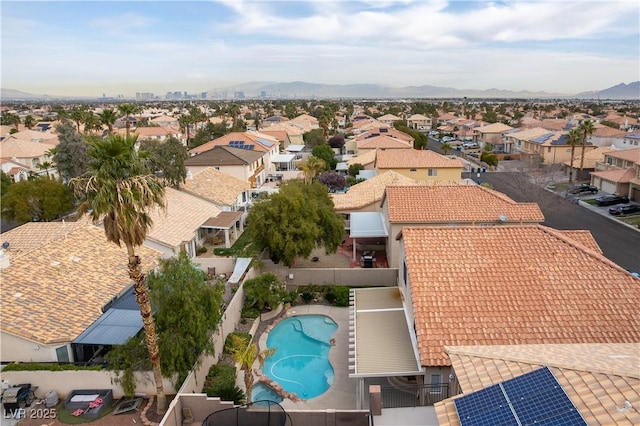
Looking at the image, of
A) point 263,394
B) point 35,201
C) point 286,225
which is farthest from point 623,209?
point 35,201

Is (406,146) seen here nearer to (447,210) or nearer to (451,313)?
(447,210)

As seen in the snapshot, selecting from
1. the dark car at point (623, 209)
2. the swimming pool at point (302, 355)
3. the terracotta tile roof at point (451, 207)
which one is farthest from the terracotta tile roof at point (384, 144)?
the swimming pool at point (302, 355)

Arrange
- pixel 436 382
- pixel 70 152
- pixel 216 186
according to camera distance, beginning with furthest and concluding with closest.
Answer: pixel 70 152
pixel 216 186
pixel 436 382

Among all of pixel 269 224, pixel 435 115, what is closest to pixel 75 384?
pixel 269 224

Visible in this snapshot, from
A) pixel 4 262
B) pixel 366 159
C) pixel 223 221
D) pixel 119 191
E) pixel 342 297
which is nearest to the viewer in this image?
pixel 119 191

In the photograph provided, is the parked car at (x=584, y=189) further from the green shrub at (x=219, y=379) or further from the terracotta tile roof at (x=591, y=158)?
the green shrub at (x=219, y=379)

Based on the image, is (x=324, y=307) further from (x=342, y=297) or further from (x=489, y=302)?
(x=489, y=302)
